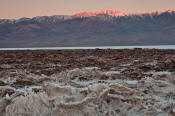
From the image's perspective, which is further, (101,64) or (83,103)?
(101,64)

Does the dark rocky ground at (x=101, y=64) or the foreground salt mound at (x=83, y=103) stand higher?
the foreground salt mound at (x=83, y=103)

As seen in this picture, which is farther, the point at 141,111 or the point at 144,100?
the point at 144,100

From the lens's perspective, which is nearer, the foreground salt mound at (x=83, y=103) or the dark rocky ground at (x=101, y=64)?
the foreground salt mound at (x=83, y=103)

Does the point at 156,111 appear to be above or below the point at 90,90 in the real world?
below

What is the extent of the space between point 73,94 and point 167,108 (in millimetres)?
1578

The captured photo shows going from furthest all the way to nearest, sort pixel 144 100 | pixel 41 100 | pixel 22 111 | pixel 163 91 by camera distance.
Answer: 1. pixel 163 91
2. pixel 144 100
3. pixel 41 100
4. pixel 22 111

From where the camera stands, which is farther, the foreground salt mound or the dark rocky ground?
the dark rocky ground

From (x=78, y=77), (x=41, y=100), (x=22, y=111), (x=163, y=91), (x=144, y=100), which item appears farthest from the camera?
(x=78, y=77)

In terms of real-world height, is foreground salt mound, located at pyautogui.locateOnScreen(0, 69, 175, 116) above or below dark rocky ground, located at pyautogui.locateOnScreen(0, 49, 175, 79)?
above

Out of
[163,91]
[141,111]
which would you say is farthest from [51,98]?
[163,91]

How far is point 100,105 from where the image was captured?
13.4 feet

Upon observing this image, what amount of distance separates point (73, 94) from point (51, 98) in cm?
41

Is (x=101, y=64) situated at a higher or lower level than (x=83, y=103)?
lower

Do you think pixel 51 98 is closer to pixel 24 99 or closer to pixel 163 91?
pixel 24 99
